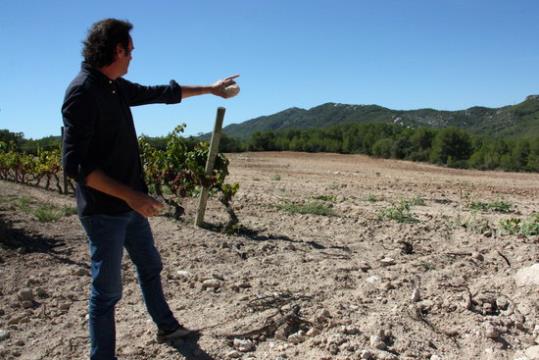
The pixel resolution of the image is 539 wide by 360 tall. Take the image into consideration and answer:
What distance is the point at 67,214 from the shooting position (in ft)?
22.4

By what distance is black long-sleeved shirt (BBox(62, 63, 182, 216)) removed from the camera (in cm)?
242

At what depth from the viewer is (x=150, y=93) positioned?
3.19 m

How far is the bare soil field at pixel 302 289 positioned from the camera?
319cm

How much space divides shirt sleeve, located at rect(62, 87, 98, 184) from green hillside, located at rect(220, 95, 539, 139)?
47.5m

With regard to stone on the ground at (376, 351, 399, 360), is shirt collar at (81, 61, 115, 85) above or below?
above

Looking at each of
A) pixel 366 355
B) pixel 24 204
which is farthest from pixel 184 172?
pixel 366 355

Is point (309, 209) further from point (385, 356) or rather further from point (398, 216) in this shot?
→ point (385, 356)

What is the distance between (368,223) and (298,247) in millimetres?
1397

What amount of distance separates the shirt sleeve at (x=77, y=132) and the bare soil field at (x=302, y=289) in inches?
49.7

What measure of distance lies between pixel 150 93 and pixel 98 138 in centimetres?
72

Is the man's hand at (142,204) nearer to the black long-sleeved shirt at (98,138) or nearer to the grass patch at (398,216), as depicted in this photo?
the black long-sleeved shirt at (98,138)

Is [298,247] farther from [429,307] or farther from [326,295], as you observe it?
[429,307]

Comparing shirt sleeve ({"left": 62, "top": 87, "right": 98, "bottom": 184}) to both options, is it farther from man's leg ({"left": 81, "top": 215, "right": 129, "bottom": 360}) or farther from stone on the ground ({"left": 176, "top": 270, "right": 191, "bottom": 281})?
stone on the ground ({"left": 176, "top": 270, "right": 191, "bottom": 281})

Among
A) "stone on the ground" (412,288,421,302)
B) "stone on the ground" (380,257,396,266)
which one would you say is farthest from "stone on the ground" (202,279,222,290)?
"stone on the ground" (380,257,396,266)
